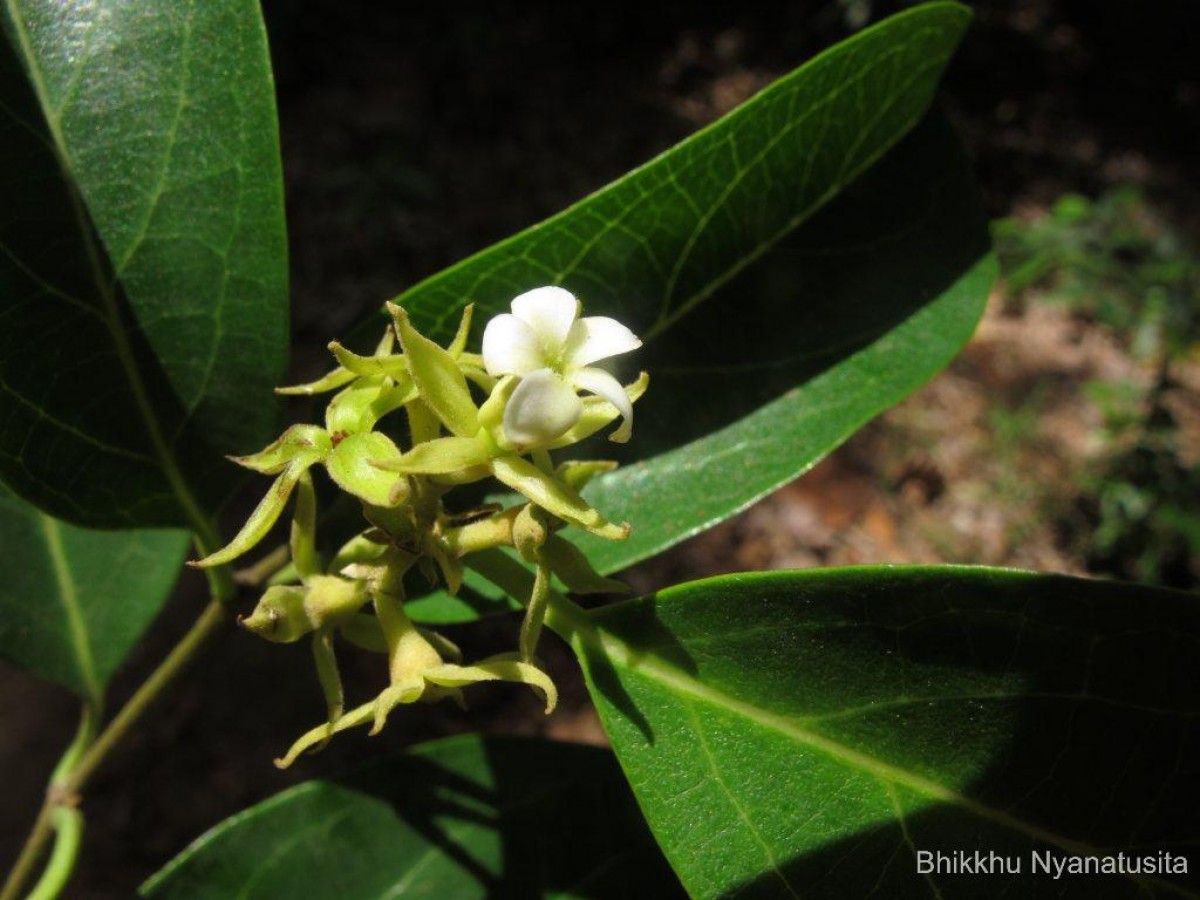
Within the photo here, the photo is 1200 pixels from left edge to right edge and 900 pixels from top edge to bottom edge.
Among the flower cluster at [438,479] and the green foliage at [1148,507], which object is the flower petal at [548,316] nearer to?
the flower cluster at [438,479]

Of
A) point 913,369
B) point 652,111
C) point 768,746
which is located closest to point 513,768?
point 768,746

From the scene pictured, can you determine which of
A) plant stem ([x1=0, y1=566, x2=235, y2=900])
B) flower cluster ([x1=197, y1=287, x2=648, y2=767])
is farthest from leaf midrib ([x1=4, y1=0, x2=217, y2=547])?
flower cluster ([x1=197, y1=287, x2=648, y2=767])

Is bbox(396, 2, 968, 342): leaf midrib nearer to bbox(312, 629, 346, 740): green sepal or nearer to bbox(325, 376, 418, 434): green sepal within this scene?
bbox(325, 376, 418, 434): green sepal

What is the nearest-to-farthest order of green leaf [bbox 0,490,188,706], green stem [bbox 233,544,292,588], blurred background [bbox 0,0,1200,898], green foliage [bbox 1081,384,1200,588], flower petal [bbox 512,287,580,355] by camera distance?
flower petal [bbox 512,287,580,355] → green stem [bbox 233,544,292,588] → green leaf [bbox 0,490,188,706] → blurred background [bbox 0,0,1200,898] → green foliage [bbox 1081,384,1200,588]

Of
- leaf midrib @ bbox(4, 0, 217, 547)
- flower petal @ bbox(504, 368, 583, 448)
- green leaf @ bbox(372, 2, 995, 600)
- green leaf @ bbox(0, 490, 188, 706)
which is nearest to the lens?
flower petal @ bbox(504, 368, 583, 448)

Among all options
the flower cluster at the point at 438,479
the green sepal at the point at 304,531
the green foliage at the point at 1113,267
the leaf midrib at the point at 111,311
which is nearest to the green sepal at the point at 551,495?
the flower cluster at the point at 438,479

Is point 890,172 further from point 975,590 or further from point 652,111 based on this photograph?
point 652,111
